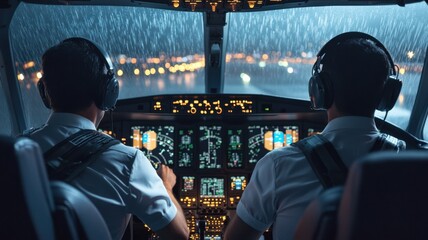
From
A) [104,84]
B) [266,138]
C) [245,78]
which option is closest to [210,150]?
[266,138]

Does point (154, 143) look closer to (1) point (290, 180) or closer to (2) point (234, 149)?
(2) point (234, 149)

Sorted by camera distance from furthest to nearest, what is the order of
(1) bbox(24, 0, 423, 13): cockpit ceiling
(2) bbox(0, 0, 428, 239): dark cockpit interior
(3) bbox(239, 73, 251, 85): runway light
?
1. (3) bbox(239, 73, 251, 85): runway light
2. (2) bbox(0, 0, 428, 239): dark cockpit interior
3. (1) bbox(24, 0, 423, 13): cockpit ceiling

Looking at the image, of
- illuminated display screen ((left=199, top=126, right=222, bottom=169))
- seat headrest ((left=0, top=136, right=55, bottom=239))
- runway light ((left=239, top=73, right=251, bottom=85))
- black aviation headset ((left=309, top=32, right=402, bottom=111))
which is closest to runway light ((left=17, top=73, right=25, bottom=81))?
illuminated display screen ((left=199, top=126, right=222, bottom=169))

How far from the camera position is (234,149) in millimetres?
3711

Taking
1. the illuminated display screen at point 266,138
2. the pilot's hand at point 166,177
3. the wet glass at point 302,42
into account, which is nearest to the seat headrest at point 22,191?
the pilot's hand at point 166,177

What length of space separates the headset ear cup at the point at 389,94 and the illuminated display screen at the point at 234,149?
5.71 feet

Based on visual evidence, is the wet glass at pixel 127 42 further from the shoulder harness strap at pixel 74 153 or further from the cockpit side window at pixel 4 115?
the shoulder harness strap at pixel 74 153

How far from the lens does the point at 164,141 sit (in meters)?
3.71

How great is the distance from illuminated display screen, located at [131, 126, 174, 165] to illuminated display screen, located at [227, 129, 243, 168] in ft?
1.17

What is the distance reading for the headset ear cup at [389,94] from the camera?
192cm

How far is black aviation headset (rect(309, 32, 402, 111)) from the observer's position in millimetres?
1836

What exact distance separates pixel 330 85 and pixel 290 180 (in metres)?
0.32

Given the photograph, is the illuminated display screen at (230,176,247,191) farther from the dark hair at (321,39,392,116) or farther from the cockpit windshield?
the dark hair at (321,39,392,116)

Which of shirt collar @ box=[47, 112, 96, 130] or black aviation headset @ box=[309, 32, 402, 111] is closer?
black aviation headset @ box=[309, 32, 402, 111]
